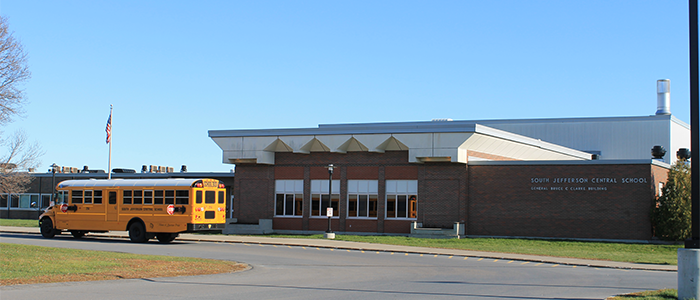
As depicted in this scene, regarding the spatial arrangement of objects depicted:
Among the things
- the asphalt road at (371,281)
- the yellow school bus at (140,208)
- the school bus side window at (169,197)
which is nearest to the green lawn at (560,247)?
the asphalt road at (371,281)

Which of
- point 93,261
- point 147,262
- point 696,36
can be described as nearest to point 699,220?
point 696,36

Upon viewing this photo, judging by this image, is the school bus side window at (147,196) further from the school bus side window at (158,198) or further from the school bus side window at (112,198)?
the school bus side window at (112,198)

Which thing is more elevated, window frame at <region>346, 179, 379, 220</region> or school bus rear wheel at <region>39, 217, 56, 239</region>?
window frame at <region>346, 179, 379, 220</region>

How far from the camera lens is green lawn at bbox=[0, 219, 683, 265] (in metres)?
26.8

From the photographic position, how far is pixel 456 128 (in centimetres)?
3659

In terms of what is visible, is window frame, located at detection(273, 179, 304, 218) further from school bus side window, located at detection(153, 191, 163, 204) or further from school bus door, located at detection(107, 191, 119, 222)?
school bus door, located at detection(107, 191, 119, 222)

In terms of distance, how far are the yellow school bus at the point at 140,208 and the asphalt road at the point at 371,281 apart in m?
5.11

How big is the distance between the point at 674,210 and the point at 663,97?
2516 centimetres

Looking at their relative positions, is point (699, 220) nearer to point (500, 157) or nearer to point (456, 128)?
point (456, 128)

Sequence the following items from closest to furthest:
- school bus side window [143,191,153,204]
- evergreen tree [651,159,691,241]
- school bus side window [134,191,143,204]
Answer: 1. school bus side window [143,191,153,204]
2. school bus side window [134,191,143,204]
3. evergreen tree [651,159,691,241]

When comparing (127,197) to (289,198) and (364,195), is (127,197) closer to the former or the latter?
(289,198)

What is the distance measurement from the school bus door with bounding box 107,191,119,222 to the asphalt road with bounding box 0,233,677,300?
740 centimetres

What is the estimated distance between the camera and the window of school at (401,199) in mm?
38491

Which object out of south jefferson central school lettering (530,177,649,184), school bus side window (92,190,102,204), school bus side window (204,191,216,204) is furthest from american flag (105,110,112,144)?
south jefferson central school lettering (530,177,649,184)
